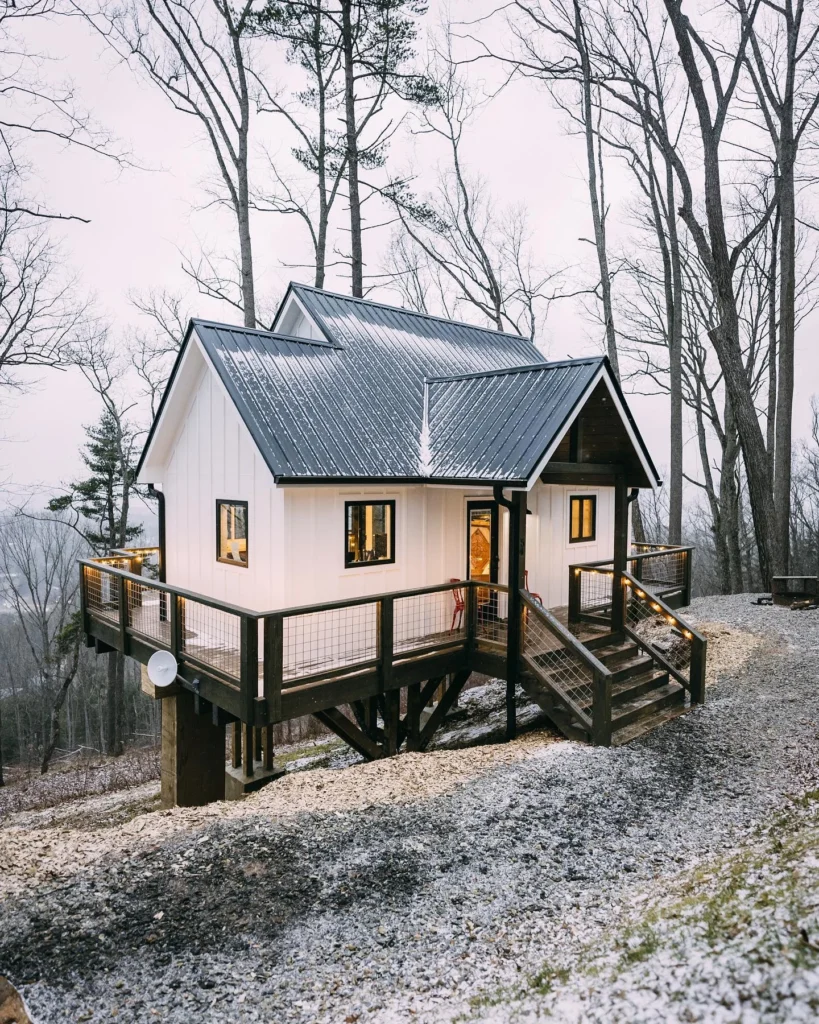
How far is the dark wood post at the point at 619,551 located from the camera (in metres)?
9.86

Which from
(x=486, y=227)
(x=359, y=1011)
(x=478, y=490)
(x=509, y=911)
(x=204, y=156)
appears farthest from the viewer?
(x=486, y=227)

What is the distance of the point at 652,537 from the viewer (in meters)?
42.5

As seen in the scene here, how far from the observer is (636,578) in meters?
12.5

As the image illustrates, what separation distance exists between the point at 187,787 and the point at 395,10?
19183mm

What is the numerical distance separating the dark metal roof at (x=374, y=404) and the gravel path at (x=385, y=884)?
378cm

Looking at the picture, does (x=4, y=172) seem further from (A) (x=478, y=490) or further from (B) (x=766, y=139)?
(B) (x=766, y=139)

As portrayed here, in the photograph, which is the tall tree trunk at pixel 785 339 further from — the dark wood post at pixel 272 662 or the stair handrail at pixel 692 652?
the dark wood post at pixel 272 662

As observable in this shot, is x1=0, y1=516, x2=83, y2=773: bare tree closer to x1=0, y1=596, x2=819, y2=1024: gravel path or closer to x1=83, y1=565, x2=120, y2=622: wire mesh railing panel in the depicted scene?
x1=83, y1=565, x2=120, y2=622: wire mesh railing panel

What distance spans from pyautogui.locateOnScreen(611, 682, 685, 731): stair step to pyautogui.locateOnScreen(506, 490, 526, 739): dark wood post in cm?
141

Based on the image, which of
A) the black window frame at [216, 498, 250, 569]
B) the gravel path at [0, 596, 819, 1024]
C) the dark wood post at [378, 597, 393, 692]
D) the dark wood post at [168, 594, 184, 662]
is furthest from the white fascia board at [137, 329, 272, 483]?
the gravel path at [0, 596, 819, 1024]

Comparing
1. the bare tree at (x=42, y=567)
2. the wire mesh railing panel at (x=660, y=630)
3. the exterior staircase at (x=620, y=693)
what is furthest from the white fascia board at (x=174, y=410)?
the bare tree at (x=42, y=567)

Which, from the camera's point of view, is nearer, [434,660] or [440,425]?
[434,660]

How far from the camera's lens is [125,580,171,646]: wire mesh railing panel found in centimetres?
920

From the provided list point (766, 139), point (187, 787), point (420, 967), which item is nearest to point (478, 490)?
point (187, 787)
